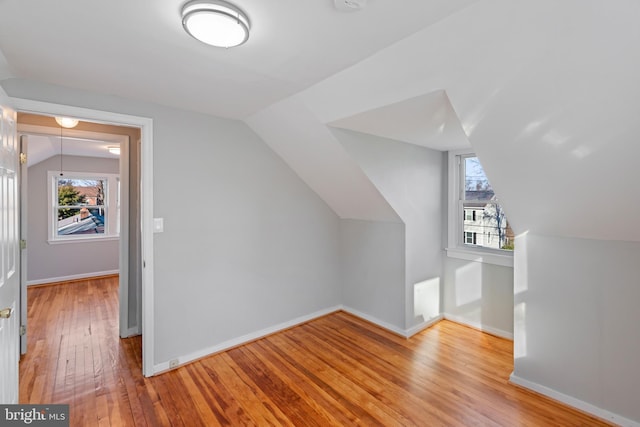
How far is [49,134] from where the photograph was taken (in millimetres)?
3201

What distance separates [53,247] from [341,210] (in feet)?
16.8

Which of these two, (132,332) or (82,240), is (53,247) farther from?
(132,332)

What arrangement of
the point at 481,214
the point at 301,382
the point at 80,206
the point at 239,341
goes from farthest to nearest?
the point at 80,206 → the point at 481,214 → the point at 239,341 → the point at 301,382

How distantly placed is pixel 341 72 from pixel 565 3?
1131 millimetres

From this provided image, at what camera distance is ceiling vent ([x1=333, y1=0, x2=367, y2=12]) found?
4.07 ft

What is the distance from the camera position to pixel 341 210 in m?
3.82

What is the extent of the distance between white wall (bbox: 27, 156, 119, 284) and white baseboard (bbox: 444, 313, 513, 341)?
6.03m

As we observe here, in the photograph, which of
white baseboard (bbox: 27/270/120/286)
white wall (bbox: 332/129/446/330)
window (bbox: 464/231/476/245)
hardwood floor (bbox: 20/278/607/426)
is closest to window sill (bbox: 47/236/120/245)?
white baseboard (bbox: 27/270/120/286)

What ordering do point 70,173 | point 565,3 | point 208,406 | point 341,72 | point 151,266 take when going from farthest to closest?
point 70,173 → point 151,266 → point 208,406 → point 341,72 → point 565,3

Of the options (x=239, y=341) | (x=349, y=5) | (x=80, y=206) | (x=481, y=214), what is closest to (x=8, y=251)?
(x=239, y=341)

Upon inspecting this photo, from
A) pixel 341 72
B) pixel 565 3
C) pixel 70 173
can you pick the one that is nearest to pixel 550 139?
pixel 565 3

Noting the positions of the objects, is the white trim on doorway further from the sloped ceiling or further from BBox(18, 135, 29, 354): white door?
BBox(18, 135, 29, 354): white door

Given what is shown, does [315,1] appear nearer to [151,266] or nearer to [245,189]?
[245,189]

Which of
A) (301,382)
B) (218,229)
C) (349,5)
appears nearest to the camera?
(349,5)
